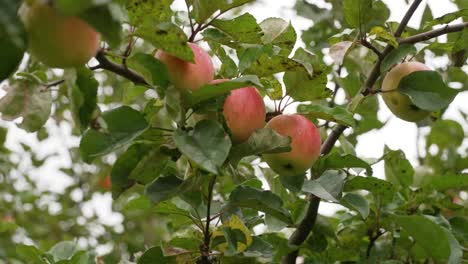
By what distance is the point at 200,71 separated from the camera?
1.08m

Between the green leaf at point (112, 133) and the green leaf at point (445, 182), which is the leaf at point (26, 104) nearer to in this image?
the green leaf at point (112, 133)

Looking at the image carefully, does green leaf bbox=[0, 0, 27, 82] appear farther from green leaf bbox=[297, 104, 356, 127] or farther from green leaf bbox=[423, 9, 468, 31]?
green leaf bbox=[423, 9, 468, 31]

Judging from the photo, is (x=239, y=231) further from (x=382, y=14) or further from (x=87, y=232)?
(x=87, y=232)

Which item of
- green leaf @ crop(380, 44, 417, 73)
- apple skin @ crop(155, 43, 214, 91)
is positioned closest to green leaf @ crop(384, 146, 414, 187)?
green leaf @ crop(380, 44, 417, 73)

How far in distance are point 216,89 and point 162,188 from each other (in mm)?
199

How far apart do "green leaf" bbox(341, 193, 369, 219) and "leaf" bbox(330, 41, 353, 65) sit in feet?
1.15

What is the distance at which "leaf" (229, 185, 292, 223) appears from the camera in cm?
125

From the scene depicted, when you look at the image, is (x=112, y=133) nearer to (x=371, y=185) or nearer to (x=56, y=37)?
(x=56, y=37)

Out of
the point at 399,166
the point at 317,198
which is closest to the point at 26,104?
the point at 317,198

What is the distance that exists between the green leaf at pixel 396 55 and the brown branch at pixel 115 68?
0.50 m

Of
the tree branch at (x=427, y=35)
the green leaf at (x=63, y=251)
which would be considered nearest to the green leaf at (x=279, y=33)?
the tree branch at (x=427, y=35)

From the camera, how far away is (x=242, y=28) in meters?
1.15

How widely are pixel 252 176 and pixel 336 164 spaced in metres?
0.26

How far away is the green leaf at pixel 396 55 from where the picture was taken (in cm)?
130
